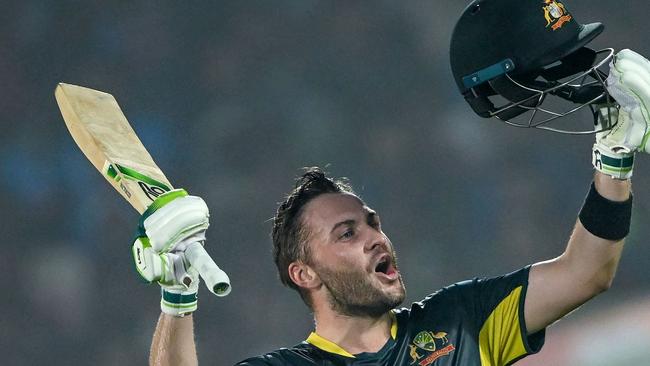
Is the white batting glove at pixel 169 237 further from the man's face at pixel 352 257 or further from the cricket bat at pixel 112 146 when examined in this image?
the man's face at pixel 352 257

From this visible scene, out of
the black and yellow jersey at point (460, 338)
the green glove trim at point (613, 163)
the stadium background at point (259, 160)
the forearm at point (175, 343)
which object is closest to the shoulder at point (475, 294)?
the black and yellow jersey at point (460, 338)

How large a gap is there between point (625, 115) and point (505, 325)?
2.12 feet

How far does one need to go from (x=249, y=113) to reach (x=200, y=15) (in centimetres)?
50

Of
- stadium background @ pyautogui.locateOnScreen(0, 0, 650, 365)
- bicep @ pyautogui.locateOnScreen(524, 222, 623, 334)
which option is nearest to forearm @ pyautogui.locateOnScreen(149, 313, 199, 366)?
bicep @ pyautogui.locateOnScreen(524, 222, 623, 334)

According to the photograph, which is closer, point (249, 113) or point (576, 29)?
point (576, 29)

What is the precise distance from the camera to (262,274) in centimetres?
499

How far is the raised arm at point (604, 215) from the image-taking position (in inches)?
101

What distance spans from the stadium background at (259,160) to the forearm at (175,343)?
1959 mm

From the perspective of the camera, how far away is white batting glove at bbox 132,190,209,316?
2.71 m

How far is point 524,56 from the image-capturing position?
263 cm

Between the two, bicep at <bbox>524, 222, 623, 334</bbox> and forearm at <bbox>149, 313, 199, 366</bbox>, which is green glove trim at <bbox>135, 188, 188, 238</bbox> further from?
bicep at <bbox>524, 222, 623, 334</bbox>

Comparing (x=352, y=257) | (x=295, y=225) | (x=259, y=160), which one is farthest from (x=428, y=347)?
(x=259, y=160)

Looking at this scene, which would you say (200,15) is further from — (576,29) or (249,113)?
(576,29)

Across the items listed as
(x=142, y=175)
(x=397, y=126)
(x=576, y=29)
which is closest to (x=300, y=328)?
(x=397, y=126)
